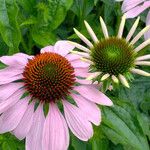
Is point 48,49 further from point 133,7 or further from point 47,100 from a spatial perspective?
point 133,7

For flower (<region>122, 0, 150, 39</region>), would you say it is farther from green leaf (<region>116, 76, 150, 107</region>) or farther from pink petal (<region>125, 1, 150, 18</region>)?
green leaf (<region>116, 76, 150, 107</region>)

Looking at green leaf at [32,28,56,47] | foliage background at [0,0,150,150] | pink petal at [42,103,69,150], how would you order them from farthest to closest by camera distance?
green leaf at [32,28,56,47] < foliage background at [0,0,150,150] < pink petal at [42,103,69,150]

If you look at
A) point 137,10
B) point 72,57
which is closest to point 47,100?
point 72,57

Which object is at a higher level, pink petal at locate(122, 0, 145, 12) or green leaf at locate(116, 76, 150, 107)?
pink petal at locate(122, 0, 145, 12)

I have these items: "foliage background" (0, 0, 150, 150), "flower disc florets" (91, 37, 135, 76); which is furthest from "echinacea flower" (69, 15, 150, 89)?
"foliage background" (0, 0, 150, 150)

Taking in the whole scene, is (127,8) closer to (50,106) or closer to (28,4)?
(28,4)
